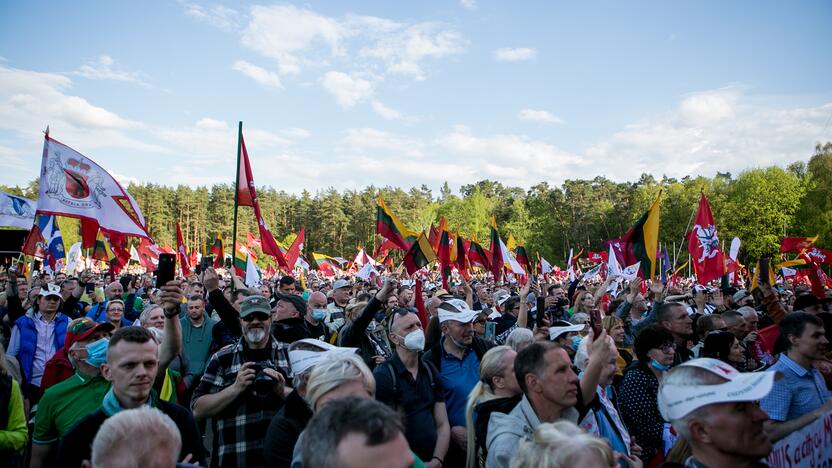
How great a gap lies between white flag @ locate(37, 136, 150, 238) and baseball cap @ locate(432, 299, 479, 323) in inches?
190

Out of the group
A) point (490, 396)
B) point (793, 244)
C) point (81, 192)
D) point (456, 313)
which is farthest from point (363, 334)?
point (793, 244)

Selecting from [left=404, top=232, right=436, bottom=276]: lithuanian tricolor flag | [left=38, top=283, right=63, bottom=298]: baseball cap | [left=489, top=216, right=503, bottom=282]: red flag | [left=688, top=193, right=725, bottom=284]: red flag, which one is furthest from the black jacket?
[left=489, top=216, right=503, bottom=282]: red flag

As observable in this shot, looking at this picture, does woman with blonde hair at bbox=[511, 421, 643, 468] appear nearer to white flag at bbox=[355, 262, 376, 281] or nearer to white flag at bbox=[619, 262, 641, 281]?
white flag at bbox=[619, 262, 641, 281]

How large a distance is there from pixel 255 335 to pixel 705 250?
1215cm

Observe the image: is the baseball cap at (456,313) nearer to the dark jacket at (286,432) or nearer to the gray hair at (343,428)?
the dark jacket at (286,432)

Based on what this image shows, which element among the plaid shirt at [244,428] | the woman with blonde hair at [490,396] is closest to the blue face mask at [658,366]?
the woman with blonde hair at [490,396]

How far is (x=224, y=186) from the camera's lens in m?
93.5

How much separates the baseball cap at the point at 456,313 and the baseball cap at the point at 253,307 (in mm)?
1756

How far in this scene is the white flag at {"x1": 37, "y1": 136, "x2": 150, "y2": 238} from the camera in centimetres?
802

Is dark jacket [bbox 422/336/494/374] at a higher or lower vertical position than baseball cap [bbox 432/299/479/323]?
lower

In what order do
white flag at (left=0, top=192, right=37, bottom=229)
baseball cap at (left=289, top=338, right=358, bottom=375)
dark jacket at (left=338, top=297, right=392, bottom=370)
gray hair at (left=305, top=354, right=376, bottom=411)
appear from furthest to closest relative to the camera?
white flag at (left=0, top=192, right=37, bottom=229)
dark jacket at (left=338, top=297, right=392, bottom=370)
baseball cap at (left=289, top=338, right=358, bottom=375)
gray hair at (left=305, top=354, right=376, bottom=411)

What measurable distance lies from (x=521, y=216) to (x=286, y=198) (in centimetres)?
4750

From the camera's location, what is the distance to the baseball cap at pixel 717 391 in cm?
251

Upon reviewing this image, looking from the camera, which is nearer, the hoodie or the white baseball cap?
the hoodie
